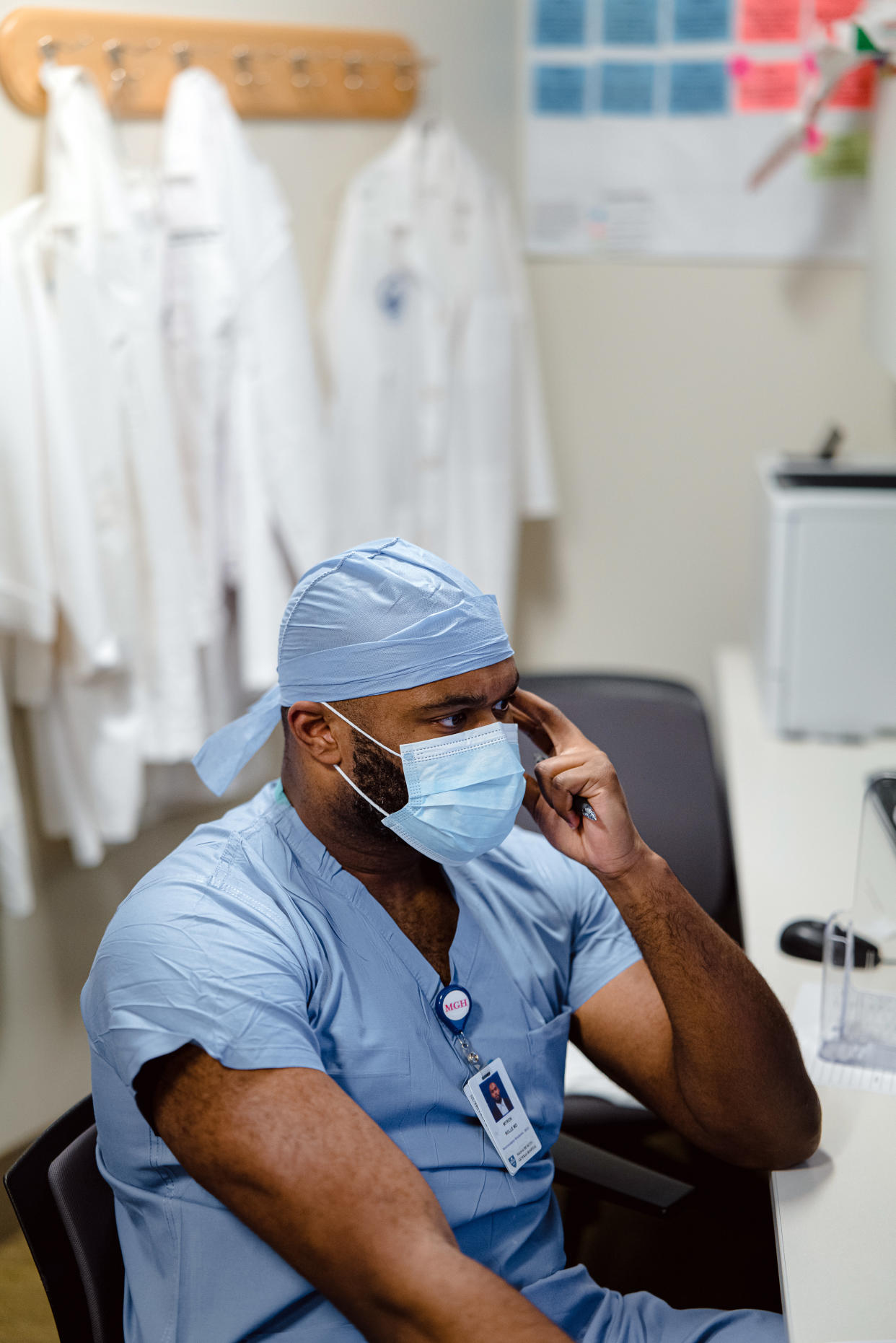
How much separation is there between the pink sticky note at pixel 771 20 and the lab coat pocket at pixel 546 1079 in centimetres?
233

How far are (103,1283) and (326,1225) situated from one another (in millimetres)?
275

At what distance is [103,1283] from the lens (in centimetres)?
107

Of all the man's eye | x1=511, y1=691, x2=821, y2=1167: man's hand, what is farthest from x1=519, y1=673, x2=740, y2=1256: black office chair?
the man's eye

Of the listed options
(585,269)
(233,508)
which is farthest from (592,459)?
(233,508)

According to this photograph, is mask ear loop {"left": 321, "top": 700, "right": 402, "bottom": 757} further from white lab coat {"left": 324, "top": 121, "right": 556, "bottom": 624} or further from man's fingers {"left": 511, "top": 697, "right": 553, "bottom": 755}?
white lab coat {"left": 324, "top": 121, "right": 556, "bottom": 624}

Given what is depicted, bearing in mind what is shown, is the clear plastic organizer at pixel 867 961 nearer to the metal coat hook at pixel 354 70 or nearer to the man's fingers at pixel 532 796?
the man's fingers at pixel 532 796

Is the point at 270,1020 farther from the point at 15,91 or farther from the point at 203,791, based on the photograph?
the point at 15,91

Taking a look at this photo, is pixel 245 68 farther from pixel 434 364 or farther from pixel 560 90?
pixel 560 90

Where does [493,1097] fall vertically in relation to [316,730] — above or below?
below

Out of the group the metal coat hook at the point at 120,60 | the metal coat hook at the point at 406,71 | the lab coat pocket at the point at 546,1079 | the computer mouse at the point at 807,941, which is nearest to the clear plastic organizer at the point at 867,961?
the computer mouse at the point at 807,941

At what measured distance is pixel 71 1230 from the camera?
103 centimetres

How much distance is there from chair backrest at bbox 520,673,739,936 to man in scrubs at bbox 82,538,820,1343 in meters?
0.51

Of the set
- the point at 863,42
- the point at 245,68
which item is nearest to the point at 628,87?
the point at 863,42

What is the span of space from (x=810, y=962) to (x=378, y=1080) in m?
0.68
